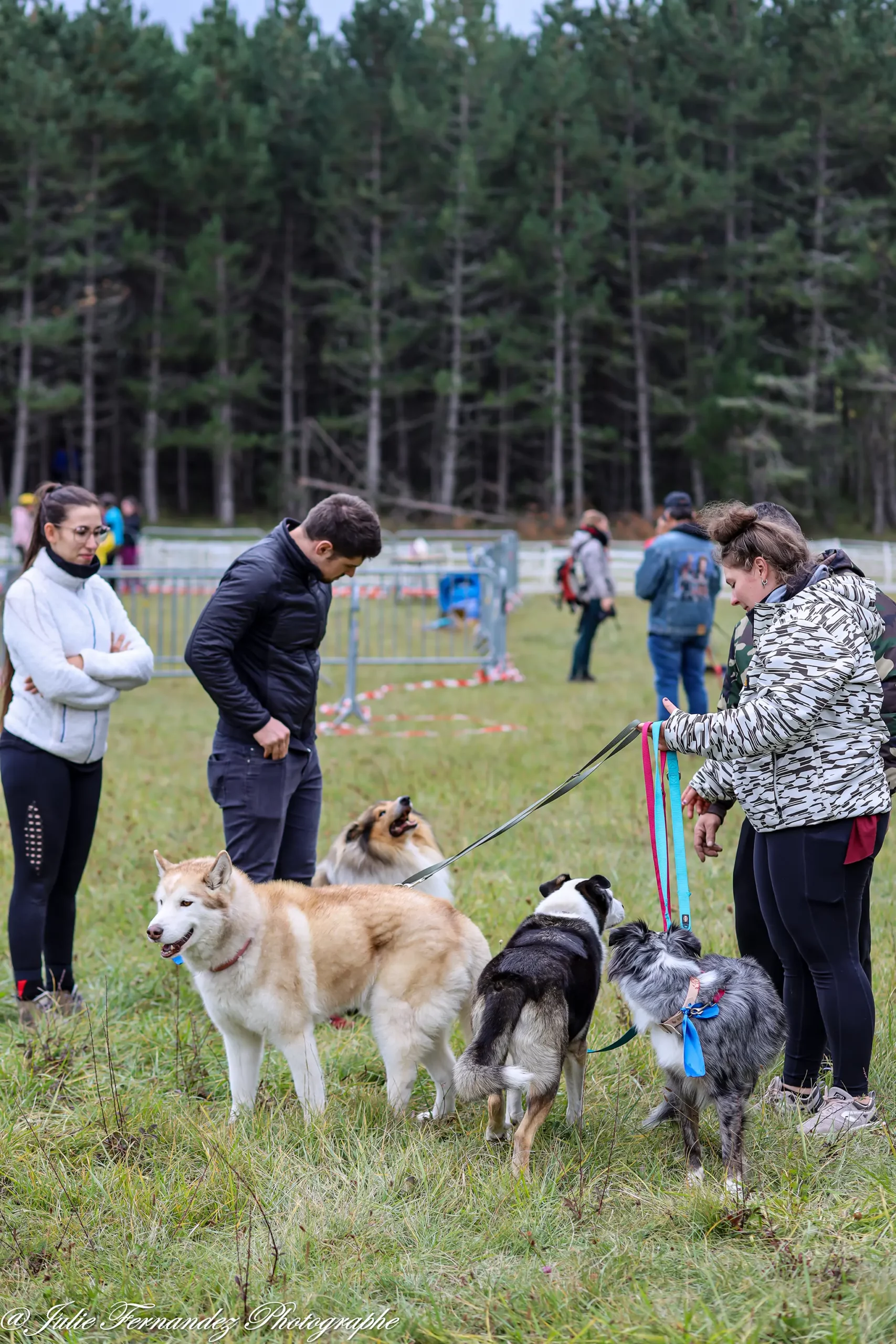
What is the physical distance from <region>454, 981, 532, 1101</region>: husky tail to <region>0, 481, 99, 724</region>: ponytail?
2398 millimetres

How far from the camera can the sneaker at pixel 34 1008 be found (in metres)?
4.64

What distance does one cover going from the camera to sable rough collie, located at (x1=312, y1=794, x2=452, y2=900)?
4887mm

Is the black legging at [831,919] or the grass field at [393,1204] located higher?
the black legging at [831,919]

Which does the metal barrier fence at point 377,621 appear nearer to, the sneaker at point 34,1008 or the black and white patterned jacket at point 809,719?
the sneaker at point 34,1008

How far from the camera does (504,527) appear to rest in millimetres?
42812

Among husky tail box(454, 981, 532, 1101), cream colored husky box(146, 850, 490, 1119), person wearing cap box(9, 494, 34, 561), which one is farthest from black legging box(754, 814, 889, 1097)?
person wearing cap box(9, 494, 34, 561)

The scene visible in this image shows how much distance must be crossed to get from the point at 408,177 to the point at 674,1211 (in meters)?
45.4

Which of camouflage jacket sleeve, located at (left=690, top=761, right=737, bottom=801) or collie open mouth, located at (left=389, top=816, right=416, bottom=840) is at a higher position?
camouflage jacket sleeve, located at (left=690, top=761, right=737, bottom=801)

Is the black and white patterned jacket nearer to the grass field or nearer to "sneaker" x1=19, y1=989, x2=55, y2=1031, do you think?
the grass field

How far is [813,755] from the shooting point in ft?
11.3

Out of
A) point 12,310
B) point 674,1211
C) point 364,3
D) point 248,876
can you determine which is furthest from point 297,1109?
point 364,3

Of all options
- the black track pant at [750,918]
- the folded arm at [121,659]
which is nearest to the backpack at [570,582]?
the folded arm at [121,659]

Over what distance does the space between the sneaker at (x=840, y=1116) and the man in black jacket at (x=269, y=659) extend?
6.93ft

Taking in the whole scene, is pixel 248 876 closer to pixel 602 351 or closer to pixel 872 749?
pixel 872 749
